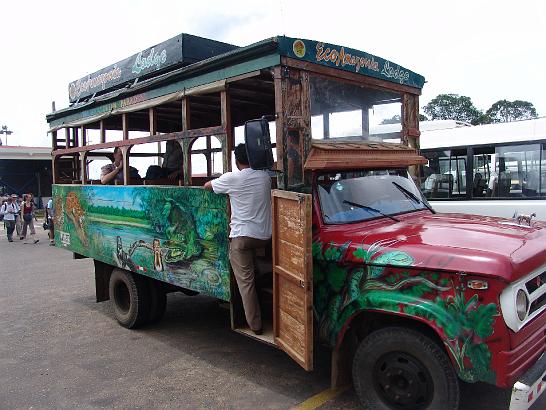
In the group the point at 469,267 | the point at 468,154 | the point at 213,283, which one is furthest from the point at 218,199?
the point at 468,154

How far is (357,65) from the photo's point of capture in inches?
166

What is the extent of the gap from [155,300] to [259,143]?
121 inches

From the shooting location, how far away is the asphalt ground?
383cm

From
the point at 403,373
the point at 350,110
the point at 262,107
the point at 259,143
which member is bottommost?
the point at 403,373

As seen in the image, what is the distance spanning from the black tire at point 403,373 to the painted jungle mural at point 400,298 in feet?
0.46

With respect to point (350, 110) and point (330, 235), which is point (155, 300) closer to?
point (330, 235)

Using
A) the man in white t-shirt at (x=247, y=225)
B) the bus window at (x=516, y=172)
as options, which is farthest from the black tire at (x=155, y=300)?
the bus window at (x=516, y=172)

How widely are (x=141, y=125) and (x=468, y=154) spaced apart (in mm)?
6125

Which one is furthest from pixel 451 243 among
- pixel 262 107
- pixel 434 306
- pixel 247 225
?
pixel 262 107

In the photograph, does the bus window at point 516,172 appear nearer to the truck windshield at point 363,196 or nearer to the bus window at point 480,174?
the bus window at point 480,174

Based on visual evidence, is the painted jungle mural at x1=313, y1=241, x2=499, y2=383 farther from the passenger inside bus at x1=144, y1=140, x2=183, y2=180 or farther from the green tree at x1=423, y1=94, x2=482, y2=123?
the green tree at x1=423, y1=94, x2=482, y2=123

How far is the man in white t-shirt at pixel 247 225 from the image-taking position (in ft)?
13.1

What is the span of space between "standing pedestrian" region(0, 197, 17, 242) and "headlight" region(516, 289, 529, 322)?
16.5 metres

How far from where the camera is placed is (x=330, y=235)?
3566mm
